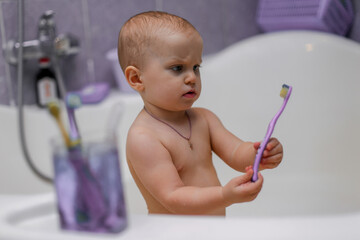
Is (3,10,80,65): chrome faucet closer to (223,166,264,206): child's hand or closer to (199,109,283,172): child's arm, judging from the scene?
(199,109,283,172): child's arm

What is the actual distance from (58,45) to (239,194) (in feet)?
3.18

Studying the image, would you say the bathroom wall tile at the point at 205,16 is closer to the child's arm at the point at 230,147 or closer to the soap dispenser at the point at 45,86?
the soap dispenser at the point at 45,86

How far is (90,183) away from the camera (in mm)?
517

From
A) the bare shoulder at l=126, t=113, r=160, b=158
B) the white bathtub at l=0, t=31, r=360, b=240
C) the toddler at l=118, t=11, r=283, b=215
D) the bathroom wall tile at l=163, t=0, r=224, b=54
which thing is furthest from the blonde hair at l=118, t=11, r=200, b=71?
the bathroom wall tile at l=163, t=0, r=224, b=54

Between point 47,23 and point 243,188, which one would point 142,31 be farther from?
point 47,23

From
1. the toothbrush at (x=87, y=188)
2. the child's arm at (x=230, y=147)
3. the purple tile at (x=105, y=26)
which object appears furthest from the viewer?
the purple tile at (x=105, y=26)

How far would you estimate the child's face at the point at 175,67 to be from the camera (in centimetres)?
86

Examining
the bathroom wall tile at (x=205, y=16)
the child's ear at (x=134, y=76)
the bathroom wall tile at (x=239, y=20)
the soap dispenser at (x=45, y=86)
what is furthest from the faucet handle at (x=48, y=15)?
the bathroom wall tile at (x=239, y=20)

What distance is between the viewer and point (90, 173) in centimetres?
52

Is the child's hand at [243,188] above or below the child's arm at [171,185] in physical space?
above

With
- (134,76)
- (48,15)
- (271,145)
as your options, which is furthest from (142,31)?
(48,15)

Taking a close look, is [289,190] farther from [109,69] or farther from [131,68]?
[131,68]

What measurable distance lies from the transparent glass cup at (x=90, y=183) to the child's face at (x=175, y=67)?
35 cm

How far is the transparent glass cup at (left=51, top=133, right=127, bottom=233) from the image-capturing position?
52 centimetres
